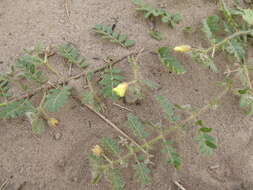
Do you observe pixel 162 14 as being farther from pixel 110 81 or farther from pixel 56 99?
pixel 56 99

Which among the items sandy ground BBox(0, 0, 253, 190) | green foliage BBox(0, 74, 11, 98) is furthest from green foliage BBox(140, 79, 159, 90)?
green foliage BBox(0, 74, 11, 98)

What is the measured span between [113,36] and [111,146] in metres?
0.86

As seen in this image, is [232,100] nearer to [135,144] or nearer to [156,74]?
[156,74]

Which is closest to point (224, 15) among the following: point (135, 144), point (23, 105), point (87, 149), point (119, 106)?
point (119, 106)

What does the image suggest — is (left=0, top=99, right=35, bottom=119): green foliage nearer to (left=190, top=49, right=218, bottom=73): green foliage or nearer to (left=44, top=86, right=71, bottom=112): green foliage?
(left=44, top=86, right=71, bottom=112): green foliage

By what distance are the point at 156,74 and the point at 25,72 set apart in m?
0.90

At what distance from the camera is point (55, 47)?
2.34 meters

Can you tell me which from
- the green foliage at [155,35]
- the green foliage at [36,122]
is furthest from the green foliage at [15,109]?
the green foliage at [155,35]

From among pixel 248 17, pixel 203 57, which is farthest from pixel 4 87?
pixel 248 17

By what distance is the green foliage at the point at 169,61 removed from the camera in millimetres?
2152

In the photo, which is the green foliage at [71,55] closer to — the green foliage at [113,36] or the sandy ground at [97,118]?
the sandy ground at [97,118]

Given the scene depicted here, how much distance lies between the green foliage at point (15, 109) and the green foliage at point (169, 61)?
0.94 meters

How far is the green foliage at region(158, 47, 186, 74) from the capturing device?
2152 millimetres

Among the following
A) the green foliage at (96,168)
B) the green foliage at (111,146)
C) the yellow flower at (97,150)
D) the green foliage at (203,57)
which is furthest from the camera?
the green foliage at (203,57)
